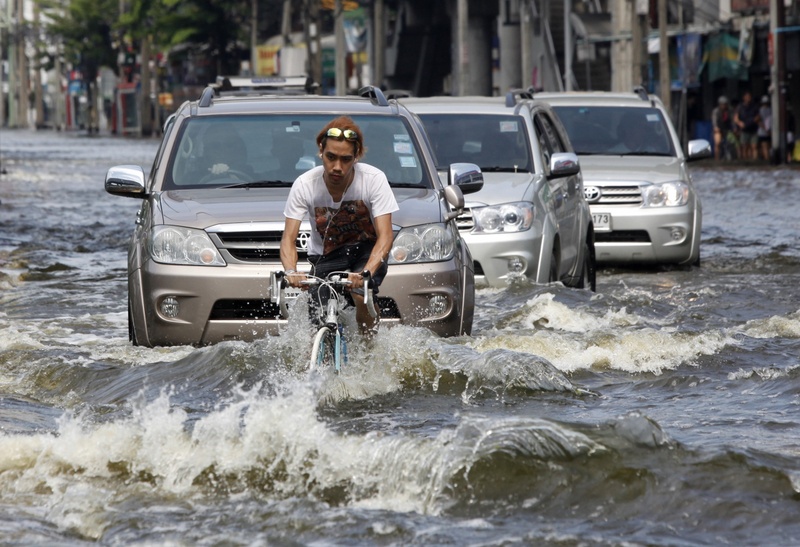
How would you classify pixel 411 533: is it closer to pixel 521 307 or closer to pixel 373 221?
pixel 373 221

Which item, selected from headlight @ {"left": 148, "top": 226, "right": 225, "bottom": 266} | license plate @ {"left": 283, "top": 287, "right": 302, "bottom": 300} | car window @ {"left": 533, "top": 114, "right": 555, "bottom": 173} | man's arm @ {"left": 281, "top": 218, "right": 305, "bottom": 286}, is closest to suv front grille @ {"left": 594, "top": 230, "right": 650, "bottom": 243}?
car window @ {"left": 533, "top": 114, "right": 555, "bottom": 173}

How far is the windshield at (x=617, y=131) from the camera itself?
16.0 meters

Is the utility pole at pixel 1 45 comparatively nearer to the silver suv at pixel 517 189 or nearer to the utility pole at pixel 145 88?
the utility pole at pixel 145 88

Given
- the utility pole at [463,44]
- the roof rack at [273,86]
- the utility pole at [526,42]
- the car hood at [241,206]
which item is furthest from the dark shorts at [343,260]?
the utility pole at [463,44]

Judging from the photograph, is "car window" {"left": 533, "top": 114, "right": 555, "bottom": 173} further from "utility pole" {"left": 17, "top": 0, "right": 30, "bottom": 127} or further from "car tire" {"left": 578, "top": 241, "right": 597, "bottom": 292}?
"utility pole" {"left": 17, "top": 0, "right": 30, "bottom": 127}

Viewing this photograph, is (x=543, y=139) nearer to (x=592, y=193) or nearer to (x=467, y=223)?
(x=467, y=223)

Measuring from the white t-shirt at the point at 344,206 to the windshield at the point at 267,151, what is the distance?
2.14m

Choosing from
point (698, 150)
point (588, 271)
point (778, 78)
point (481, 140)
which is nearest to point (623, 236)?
point (698, 150)

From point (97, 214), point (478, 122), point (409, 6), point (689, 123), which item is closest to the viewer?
point (478, 122)

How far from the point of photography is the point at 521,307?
436 inches

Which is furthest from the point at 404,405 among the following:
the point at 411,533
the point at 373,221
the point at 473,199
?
the point at 473,199

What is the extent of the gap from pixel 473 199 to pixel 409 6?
52903mm

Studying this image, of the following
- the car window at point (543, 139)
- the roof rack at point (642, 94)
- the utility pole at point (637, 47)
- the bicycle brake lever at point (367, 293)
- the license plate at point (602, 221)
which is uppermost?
the utility pole at point (637, 47)

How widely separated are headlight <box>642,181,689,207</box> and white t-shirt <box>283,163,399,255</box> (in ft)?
26.1
